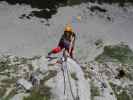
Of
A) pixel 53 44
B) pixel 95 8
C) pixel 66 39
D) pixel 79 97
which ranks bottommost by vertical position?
pixel 79 97

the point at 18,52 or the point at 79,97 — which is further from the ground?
the point at 18,52

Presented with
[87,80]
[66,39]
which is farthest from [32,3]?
[87,80]

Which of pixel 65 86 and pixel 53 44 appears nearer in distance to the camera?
pixel 65 86

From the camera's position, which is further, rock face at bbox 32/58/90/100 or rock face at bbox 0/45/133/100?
rock face at bbox 0/45/133/100

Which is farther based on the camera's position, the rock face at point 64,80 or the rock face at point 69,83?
the rock face at point 64,80

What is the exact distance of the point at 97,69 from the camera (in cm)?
1747

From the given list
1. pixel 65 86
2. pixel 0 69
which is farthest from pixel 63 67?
pixel 0 69

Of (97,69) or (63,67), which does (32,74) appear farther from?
(97,69)

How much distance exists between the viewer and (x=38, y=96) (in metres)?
14.4

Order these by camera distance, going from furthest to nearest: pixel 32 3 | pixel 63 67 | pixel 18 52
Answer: pixel 32 3 < pixel 18 52 < pixel 63 67

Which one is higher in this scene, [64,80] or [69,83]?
[64,80]

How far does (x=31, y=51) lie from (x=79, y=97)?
12.8 meters

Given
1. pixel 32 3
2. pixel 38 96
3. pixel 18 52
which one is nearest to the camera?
pixel 38 96

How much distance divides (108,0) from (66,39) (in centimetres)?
1746
